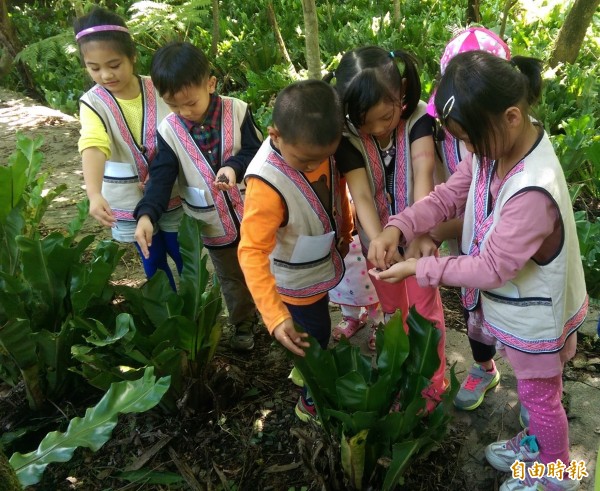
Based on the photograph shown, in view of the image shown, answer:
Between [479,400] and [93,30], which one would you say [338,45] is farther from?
[479,400]

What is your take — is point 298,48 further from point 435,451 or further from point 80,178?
point 435,451

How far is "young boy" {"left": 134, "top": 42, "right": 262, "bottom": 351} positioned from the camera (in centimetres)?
182

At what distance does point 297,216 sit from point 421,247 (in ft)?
1.31

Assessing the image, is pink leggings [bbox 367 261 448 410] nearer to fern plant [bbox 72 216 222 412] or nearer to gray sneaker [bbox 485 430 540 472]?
gray sneaker [bbox 485 430 540 472]

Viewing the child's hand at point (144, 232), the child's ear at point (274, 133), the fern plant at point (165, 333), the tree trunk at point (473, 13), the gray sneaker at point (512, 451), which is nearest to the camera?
the child's ear at point (274, 133)

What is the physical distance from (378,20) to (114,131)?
5.77 metres

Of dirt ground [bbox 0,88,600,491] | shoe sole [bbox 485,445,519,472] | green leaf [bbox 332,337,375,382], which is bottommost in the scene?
dirt ground [bbox 0,88,600,491]

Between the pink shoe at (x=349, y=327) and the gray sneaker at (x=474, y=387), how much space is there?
0.58 m

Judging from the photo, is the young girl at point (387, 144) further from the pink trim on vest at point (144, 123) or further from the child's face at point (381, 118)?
the pink trim on vest at point (144, 123)

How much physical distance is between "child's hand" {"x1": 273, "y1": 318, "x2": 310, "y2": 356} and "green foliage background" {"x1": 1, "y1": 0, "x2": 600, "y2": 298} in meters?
1.73

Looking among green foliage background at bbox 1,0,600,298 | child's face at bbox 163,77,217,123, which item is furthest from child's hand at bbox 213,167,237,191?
green foliage background at bbox 1,0,600,298


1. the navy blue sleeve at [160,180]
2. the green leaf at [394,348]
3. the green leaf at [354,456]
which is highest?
the navy blue sleeve at [160,180]

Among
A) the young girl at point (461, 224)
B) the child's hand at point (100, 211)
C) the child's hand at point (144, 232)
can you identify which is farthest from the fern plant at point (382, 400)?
the child's hand at point (100, 211)

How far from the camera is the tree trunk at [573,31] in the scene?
448 cm
